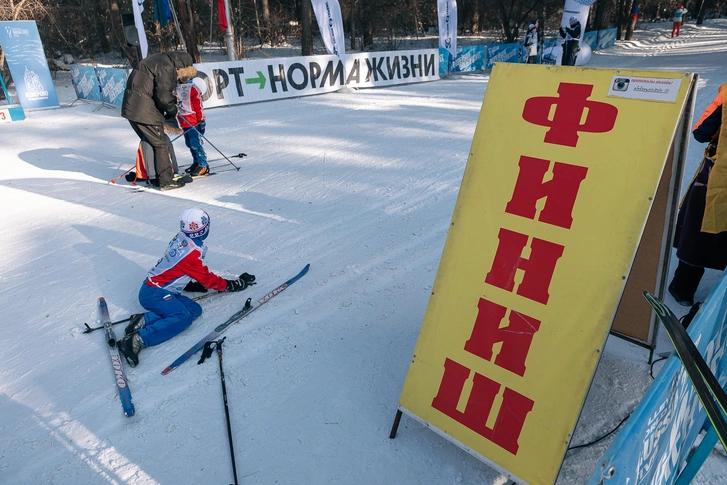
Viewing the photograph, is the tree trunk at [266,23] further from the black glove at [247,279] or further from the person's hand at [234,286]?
the person's hand at [234,286]

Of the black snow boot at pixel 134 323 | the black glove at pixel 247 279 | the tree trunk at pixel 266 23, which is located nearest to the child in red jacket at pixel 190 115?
the black glove at pixel 247 279

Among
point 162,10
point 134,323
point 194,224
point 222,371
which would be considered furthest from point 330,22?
point 222,371

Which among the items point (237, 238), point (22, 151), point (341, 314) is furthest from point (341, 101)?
point (341, 314)

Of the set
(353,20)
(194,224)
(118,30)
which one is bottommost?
(194,224)

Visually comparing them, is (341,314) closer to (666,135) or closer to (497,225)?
(497,225)

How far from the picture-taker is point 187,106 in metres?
7.34

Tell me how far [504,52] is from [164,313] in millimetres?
20591

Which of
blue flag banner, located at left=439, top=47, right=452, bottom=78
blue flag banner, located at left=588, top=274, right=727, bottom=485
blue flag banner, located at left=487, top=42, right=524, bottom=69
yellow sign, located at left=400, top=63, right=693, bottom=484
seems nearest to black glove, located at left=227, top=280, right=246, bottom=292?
yellow sign, located at left=400, top=63, right=693, bottom=484

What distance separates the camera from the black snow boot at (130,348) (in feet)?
11.0

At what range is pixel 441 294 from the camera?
94.1 inches

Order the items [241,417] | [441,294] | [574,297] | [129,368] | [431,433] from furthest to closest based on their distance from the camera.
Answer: [129,368] → [241,417] → [431,433] → [441,294] → [574,297]

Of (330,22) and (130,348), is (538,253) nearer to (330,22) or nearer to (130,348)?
(130,348)

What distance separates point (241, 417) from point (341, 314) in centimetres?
124

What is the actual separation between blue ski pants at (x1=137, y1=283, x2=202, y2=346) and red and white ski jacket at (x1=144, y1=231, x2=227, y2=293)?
6 centimetres
